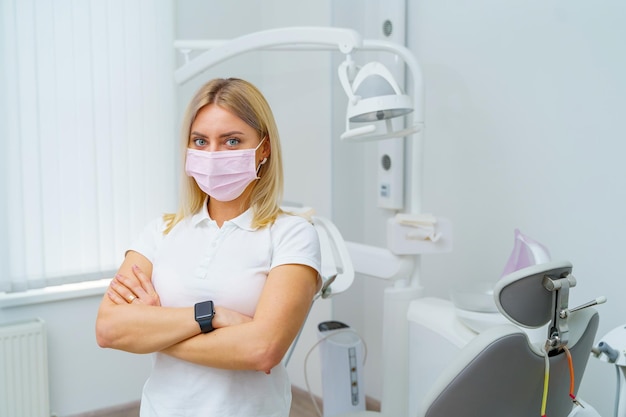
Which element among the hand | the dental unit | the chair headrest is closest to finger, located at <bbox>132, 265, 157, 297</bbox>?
the hand

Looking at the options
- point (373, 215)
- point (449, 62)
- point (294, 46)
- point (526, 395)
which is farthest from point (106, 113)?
point (526, 395)

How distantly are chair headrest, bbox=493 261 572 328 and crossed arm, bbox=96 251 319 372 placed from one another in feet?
1.31

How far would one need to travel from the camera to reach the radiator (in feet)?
A: 8.16

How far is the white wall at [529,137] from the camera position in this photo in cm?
192

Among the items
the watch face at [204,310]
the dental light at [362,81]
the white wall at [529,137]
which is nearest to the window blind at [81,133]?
the dental light at [362,81]

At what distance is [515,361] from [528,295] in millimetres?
125

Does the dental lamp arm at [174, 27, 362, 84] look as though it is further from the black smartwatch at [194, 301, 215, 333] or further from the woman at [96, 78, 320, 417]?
the black smartwatch at [194, 301, 215, 333]

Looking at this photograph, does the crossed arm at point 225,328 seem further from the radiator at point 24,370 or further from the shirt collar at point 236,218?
the radiator at point 24,370

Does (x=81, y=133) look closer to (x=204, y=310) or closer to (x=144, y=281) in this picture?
(x=144, y=281)

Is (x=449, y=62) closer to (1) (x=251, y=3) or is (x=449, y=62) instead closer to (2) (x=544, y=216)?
(2) (x=544, y=216)

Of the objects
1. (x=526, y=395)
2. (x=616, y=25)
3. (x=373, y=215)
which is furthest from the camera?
(x=373, y=215)

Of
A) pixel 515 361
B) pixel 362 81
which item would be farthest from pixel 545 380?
pixel 362 81

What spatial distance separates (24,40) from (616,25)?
2.18m

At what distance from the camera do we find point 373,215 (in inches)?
113
